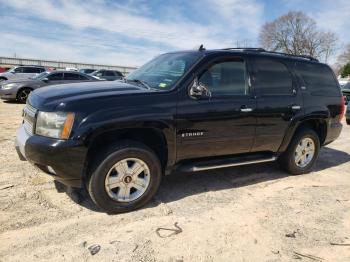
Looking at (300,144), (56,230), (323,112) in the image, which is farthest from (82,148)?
(323,112)

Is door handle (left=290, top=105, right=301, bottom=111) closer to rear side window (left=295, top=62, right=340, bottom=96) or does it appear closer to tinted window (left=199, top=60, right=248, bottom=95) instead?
rear side window (left=295, top=62, right=340, bottom=96)

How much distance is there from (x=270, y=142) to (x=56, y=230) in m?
3.14

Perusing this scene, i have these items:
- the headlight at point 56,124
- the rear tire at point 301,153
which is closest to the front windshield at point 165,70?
the headlight at point 56,124

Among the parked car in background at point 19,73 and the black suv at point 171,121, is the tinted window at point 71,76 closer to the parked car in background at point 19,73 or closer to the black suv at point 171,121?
the parked car in background at point 19,73

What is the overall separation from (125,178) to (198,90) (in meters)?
1.33

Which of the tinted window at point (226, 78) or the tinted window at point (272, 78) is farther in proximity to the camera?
the tinted window at point (272, 78)

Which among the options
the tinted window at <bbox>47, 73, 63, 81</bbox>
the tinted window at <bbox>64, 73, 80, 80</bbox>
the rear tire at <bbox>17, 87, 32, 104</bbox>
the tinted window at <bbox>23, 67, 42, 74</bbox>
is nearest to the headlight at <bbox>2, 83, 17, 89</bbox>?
the rear tire at <bbox>17, 87, 32, 104</bbox>

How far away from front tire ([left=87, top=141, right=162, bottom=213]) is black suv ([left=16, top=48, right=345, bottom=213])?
1 cm

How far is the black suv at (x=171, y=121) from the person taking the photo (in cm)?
358

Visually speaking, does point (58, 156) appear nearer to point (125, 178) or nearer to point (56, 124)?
point (56, 124)

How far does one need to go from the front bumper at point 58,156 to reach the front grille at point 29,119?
0.14m

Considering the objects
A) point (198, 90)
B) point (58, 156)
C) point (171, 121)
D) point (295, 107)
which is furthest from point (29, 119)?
point (295, 107)

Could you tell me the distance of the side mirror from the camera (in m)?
4.18

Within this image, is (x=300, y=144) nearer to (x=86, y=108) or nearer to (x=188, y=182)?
(x=188, y=182)
